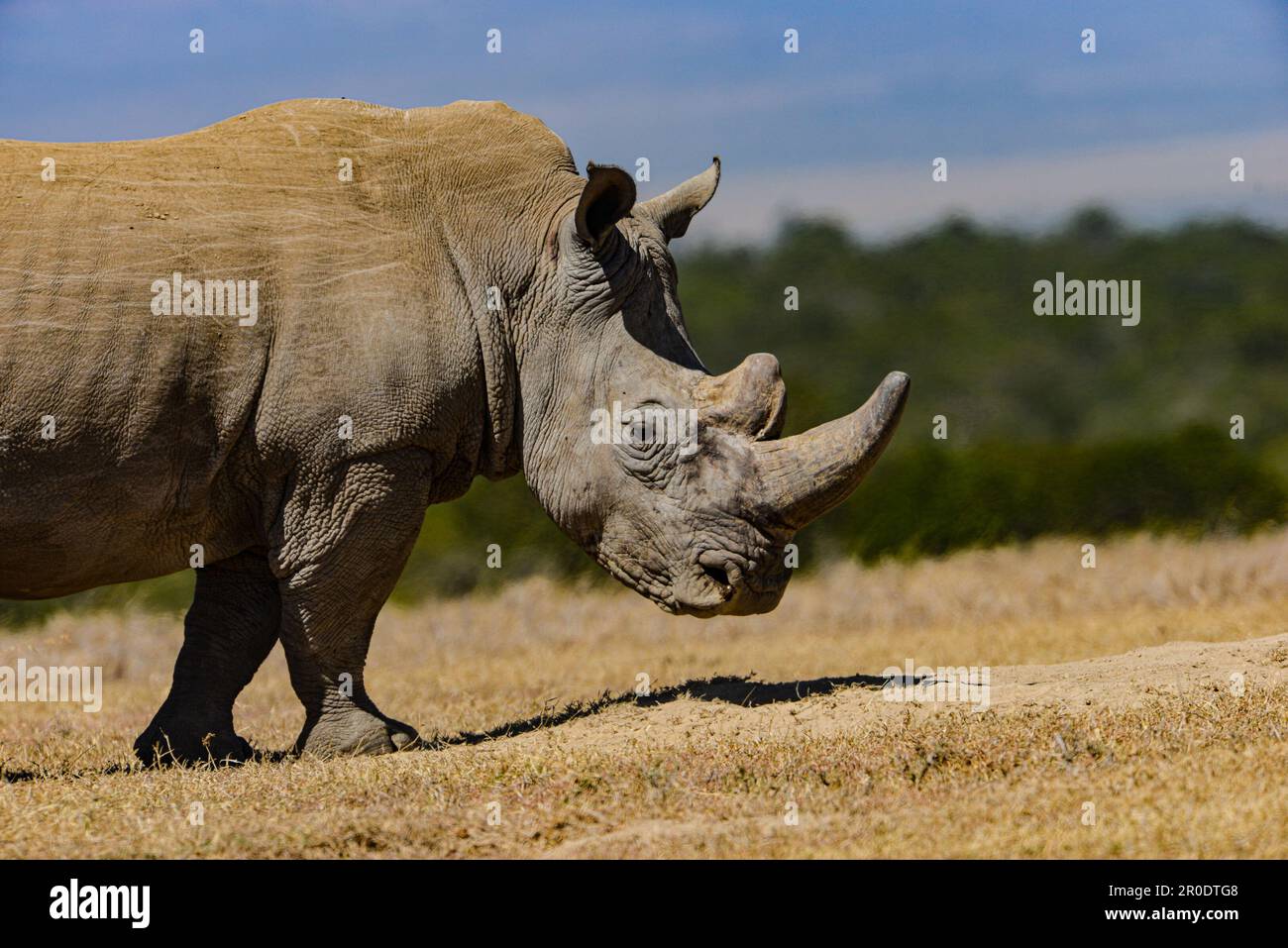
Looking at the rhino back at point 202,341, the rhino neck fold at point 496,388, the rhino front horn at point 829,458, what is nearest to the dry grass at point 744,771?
the rhino front horn at point 829,458

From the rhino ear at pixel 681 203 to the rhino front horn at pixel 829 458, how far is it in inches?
60.0

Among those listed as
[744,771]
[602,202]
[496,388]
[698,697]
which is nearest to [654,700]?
[698,697]

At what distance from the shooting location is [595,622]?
620 inches

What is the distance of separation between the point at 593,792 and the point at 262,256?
276 centimetres

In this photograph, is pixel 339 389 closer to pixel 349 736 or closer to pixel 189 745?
pixel 349 736

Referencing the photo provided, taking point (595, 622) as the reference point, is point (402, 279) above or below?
above

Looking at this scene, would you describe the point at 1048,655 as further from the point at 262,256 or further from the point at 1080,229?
the point at 1080,229

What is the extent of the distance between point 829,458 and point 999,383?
17.8 m

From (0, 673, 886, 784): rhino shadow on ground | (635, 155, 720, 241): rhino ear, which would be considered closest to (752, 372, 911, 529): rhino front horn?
(0, 673, 886, 784): rhino shadow on ground

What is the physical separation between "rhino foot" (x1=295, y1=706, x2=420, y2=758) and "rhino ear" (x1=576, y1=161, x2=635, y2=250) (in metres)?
2.41

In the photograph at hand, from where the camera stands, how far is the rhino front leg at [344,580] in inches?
314

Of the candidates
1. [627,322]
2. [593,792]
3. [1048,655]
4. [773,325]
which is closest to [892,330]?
[773,325]

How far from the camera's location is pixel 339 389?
779 cm
